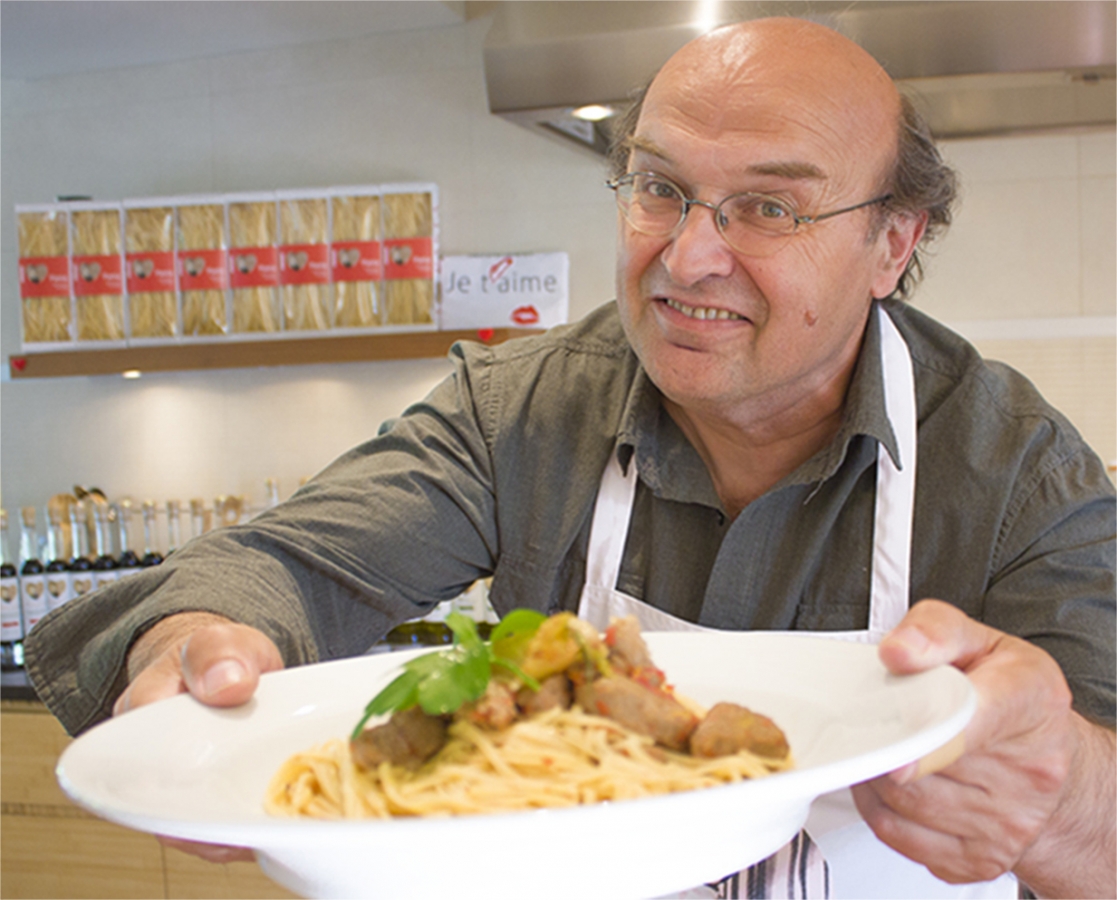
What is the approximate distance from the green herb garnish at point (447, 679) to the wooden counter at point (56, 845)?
2.29 metres

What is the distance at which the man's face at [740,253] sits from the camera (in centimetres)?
129

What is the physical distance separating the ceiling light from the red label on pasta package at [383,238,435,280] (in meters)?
1.03

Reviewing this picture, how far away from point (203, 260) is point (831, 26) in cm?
214

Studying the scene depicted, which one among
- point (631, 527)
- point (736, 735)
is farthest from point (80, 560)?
point (736, 735)

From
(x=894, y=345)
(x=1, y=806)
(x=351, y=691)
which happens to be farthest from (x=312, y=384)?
(x=351, y=691)

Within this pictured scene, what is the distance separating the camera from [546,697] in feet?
2.71

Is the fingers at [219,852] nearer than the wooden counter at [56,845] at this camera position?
Yes

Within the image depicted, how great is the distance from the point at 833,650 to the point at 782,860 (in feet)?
1.45

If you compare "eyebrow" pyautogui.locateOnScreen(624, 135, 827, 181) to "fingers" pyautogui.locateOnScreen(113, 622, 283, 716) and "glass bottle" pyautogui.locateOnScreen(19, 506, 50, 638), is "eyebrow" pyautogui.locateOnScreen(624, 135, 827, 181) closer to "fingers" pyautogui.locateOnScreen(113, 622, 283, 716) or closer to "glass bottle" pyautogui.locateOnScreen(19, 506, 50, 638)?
"fingers" pyautogui.locateOnScreen(113, 622, 283, 716)

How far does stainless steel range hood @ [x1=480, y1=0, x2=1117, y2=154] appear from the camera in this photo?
1.70m

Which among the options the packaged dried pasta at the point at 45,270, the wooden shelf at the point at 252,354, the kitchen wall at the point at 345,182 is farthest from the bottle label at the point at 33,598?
the packaged dried pasta at the point at 45,270

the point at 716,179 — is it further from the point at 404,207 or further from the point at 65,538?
the point at 65,538

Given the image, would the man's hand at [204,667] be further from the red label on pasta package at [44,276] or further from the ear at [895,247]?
the red label on pasta package at [44,276]

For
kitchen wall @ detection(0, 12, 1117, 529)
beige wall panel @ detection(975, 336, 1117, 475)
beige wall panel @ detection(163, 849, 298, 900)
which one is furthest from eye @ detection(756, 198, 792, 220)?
beige wall panel @ detection(163, 849, 298, 900)
